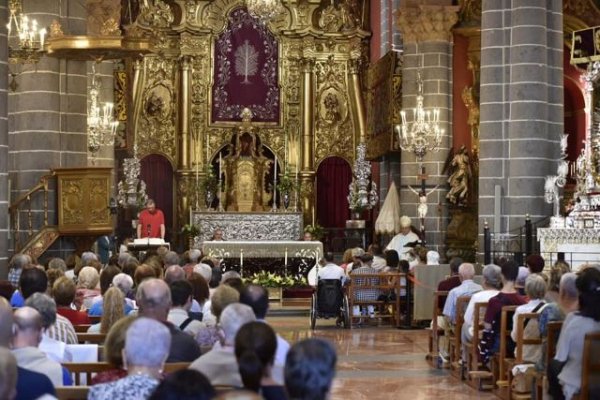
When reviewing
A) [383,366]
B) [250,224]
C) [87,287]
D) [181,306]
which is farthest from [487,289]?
[250,224]

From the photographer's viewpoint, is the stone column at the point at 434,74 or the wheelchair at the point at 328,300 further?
the stone column at the point at 434,74

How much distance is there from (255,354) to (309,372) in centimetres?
→ 91

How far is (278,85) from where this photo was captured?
34969mm

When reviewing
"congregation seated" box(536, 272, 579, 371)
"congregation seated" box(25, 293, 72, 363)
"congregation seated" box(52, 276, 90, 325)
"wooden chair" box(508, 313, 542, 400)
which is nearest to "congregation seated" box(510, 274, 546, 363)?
"wooden chair" box(508, 313, 542, 400)

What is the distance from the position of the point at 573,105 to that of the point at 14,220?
15183 millimetres

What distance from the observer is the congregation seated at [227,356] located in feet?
22.7

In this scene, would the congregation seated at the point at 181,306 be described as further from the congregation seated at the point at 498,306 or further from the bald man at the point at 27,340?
the congregation seated at the point at 498,306

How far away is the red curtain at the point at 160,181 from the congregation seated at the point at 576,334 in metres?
25.0

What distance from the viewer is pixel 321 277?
20.0 m

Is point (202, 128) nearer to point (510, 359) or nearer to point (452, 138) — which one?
point (452, 138)

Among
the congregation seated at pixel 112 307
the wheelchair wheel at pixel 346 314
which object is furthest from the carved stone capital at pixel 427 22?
the congregation seated at pixel 112 307

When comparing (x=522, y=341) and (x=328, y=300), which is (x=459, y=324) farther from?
(x=328, y=300)

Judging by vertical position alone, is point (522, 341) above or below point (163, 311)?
below

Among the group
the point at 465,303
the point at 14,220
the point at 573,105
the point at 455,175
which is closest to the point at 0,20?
the point at 14,220
